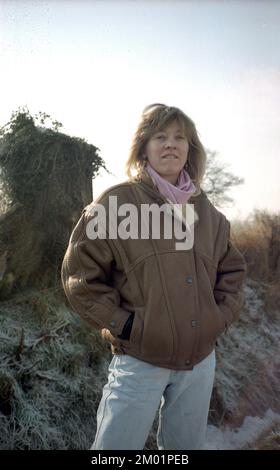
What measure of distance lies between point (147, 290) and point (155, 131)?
758 millimetres

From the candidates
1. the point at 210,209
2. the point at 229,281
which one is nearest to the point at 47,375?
the point at 229,281

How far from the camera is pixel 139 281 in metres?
1.96

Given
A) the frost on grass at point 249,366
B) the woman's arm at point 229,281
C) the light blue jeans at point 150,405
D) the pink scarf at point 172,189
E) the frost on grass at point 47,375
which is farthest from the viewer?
the frost on grass at point 249,366

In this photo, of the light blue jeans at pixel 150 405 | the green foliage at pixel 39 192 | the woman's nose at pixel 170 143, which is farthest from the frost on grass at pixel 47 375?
the woman's nose at pixel 170 143

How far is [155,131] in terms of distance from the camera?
6.88ft

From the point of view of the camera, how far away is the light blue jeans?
1864mm

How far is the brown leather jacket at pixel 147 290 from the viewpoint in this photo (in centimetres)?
191

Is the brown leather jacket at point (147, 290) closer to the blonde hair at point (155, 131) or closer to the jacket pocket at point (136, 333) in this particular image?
the jacket pocket at point (136, 333)

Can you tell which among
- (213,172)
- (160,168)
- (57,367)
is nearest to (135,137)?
(160,168)

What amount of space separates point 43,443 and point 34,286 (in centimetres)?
149

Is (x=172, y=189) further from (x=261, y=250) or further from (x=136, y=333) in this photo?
(x=261, y=250)

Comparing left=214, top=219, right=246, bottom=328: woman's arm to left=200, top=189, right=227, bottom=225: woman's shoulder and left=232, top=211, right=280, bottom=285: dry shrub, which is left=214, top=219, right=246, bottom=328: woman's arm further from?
left=232, top=211, right=280, bottom=285: dry shrub

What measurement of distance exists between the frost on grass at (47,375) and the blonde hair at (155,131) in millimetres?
1714
